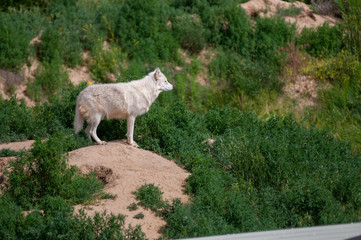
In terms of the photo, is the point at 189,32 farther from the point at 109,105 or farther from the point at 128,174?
the point at 128,174

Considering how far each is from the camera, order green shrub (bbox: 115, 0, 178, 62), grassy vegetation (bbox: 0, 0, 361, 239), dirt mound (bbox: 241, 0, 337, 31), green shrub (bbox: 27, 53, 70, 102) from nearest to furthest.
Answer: grassy vegetation (bbox: 0, 0, 361, 239)
green shrub (bbox: 27, 53, 70, 102)
green shrub (bbox: 115, 0, 178, 62)
dirt mound (bbox: 241, 0, 337, 31)

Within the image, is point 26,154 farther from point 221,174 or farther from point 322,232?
point 322,232

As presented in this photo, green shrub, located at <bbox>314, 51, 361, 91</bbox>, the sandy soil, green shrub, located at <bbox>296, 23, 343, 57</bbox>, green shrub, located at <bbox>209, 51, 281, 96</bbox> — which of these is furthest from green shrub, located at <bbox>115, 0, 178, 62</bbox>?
the sandy soil

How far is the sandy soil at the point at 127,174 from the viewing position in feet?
22.1

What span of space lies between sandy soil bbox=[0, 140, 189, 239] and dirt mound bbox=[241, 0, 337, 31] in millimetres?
9493

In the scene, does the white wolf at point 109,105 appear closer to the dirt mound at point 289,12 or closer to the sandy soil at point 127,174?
the sandy soil at point 127,174

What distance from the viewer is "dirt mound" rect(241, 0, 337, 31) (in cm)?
1675

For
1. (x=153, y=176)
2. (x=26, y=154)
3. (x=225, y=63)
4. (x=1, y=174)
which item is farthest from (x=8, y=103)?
(x=225, y=63)

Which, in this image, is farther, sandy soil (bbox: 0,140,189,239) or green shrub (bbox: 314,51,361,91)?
green shrub (bbox: 314,51,361,91)

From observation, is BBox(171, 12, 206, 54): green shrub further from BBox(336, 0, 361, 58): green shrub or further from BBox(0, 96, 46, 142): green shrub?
BBox(0, 96, 46, 142): green shrub

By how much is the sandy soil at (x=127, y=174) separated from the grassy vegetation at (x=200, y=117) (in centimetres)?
22

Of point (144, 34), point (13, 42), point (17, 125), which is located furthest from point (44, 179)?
point (144, 34)

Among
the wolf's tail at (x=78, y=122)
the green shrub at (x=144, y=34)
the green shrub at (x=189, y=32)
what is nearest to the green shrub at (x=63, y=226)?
the wolf's tail at (x=78, y=122)

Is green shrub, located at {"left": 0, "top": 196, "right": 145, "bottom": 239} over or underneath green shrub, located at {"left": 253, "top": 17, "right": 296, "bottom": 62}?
over
